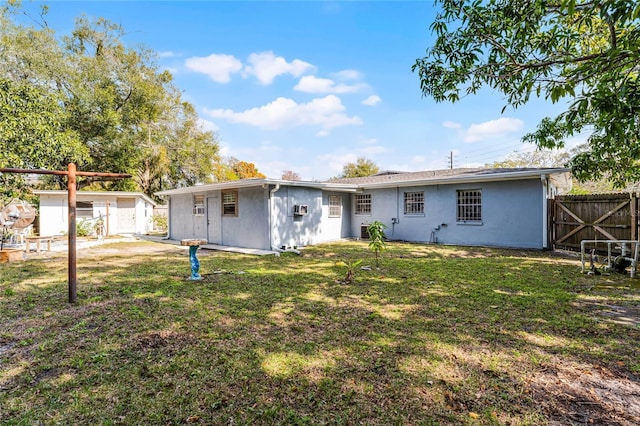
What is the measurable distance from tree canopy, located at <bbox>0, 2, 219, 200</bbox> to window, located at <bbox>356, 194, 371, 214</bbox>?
1117cm

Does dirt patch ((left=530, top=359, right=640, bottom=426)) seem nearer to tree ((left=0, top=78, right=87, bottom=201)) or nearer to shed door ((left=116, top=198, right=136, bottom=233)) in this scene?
tree ((left=0, top=78, right=87, bottom=201))

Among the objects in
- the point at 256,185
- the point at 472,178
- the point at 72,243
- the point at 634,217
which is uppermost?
the point at 472,178

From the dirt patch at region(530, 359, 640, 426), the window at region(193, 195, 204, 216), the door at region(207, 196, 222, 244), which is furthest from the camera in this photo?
the window at region(193, 195, 204, 216)

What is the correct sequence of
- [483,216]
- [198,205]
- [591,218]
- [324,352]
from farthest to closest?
[198,205] < [483,216] < [591,218] < [324,352]

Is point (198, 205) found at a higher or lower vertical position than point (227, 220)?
higher

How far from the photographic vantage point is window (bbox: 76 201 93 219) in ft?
57.7

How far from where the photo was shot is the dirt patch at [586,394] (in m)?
2.12

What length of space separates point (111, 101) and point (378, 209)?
1579 cm

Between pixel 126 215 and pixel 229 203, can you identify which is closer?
pixel 229 203

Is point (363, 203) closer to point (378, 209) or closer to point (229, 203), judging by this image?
point (378, 209)

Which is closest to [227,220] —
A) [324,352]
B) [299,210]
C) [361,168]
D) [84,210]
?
[299,210]

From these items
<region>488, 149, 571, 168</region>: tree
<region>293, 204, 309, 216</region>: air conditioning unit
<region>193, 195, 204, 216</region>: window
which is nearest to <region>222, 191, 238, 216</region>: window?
<region>193, 195, 204, 216</region>: window

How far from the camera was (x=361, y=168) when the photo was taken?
1470 inches

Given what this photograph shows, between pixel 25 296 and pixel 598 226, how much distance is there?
13.0m
